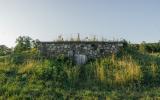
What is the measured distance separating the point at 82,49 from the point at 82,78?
9.56 ft

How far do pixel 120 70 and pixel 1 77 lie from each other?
5.00m

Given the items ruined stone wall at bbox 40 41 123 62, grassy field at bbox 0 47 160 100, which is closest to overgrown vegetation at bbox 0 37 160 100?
grassy field at bbox 0 47 160 100

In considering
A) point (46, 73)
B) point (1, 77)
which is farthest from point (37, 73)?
point (1, 77)

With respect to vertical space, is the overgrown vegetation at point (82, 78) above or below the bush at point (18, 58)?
below

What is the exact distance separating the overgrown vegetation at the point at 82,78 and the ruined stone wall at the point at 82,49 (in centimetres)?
47

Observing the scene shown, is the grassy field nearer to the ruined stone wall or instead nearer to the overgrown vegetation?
the overgrown vegetation

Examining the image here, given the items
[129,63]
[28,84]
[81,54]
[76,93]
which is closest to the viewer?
[76,93]

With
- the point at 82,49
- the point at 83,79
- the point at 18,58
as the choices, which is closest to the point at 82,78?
the point at 83,79

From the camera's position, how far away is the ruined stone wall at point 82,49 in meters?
18.2

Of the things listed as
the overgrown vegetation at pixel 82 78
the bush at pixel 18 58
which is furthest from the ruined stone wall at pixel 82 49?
the bush at pixel 18 58

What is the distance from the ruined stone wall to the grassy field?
1.62 ft

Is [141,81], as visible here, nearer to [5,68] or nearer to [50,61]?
[50,61]

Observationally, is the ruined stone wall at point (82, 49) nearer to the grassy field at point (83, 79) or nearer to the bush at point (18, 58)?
the grassy field at point (83, 79)

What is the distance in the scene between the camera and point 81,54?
18.1 metres
